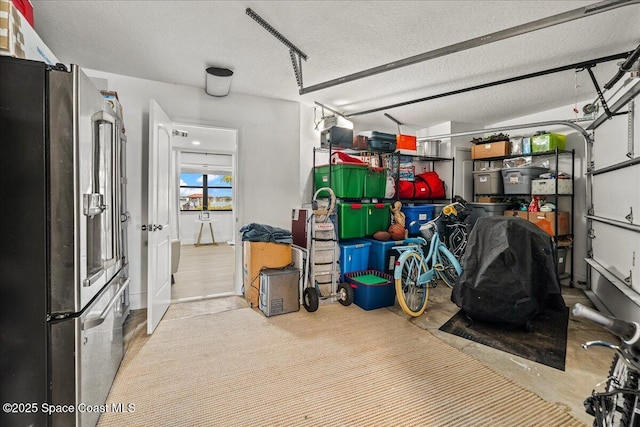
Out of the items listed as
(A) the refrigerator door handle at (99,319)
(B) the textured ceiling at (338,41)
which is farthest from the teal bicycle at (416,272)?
(A) the refrigerator door handle at (99,319)

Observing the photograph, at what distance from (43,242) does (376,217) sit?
341cm

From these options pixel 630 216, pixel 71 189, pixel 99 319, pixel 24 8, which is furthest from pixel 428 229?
pixel 24 8

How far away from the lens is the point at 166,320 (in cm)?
304

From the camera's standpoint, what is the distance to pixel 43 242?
1.26m

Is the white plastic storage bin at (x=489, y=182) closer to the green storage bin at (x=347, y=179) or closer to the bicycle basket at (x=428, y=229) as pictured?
the bicycle basket at (x=428, y=229)

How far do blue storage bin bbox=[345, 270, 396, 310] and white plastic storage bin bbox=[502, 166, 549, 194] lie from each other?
8.29 ft

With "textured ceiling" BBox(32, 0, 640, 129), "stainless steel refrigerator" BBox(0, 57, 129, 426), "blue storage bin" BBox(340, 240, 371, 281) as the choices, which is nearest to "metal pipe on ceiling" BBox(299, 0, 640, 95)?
"textured ceiling" BBox(32, 0, 640, 129)

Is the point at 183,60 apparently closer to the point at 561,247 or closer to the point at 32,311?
the point at 32,311

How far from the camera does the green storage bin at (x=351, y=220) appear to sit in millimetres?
3693

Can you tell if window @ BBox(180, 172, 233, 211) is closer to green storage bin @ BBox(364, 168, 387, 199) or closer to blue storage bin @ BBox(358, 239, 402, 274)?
green storage bin @ BBox(364, 168, 387, 199)

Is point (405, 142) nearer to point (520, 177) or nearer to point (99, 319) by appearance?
point (520, 177)

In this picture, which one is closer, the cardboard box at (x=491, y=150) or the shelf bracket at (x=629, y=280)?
the shelf bracket at (x=629, y=280)

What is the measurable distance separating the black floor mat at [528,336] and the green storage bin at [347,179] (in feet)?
6.11

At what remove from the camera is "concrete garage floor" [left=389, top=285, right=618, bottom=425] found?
187 cm
